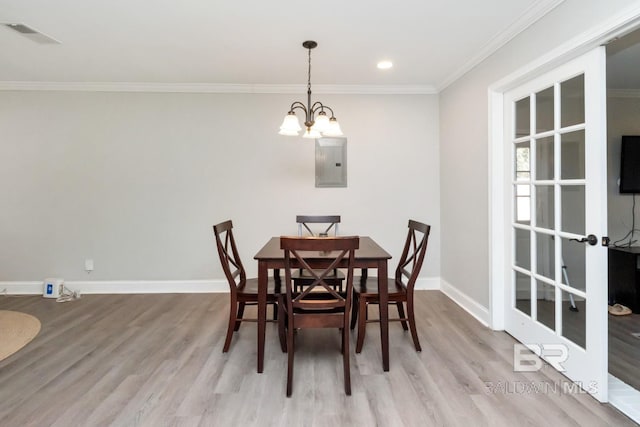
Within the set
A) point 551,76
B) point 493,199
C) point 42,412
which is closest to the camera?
point 42,412

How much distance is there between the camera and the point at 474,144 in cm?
320

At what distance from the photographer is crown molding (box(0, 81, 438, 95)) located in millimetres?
3885

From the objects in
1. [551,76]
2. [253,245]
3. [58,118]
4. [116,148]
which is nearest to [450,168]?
[551,76]

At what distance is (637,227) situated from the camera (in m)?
3.73

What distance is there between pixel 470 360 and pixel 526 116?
1.84 meters

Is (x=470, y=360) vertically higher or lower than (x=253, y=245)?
lower

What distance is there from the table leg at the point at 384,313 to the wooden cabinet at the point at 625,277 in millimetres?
2684

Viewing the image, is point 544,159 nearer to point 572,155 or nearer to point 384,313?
point 572,155

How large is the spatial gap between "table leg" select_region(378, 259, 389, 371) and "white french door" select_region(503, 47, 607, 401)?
36.0 inches

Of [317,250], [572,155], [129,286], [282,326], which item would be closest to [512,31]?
[572,155]

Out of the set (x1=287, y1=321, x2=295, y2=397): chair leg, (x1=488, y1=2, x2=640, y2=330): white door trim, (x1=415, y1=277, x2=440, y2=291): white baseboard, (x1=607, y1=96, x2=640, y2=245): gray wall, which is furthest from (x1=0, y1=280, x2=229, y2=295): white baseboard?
(x1=607, y1=96, x2=640, y2=245): gray wall

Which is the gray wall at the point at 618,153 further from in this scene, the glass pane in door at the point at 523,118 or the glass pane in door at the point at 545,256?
the glass pane in door at the point at 545,256

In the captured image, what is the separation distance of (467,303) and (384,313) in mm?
1530

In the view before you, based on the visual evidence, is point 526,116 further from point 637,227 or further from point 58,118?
point 58,118
